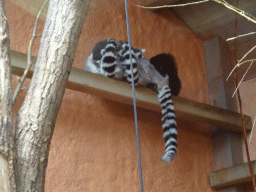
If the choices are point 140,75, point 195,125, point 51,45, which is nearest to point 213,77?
point 195,125

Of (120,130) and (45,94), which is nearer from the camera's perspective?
(45,94)

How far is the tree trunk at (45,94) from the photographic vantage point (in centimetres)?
115

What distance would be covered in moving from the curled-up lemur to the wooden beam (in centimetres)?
79

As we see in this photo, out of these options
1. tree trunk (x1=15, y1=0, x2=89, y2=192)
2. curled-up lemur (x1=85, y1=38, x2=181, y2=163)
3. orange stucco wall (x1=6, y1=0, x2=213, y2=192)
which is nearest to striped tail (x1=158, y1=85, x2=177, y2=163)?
curled-up lemur (x1=85, y1=38, x2=181, y2=163)

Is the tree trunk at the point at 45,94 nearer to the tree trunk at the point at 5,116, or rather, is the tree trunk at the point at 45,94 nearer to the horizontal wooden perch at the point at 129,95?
the tree trunk at the point at 5,116

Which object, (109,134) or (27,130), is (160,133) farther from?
(27,130)

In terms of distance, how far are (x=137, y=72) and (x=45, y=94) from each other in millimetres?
1533

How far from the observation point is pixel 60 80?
4.12 ft

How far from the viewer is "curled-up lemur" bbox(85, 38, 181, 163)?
2.68 m

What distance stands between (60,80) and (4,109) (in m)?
0.21

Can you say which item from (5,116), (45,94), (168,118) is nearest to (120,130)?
(168,118)

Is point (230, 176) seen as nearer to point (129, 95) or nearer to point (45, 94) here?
point (129, 95)

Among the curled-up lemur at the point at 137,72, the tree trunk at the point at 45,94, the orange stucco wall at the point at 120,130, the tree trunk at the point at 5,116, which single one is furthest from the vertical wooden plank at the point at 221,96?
the tree trunk at the point at 5,116

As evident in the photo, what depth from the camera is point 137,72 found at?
2723 millimetres
